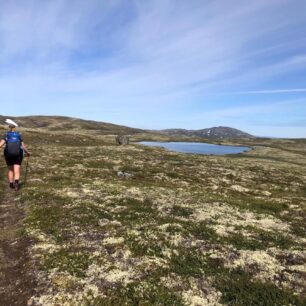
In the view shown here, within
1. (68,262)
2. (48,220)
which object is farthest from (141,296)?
(48,220)

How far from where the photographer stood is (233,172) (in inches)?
2175

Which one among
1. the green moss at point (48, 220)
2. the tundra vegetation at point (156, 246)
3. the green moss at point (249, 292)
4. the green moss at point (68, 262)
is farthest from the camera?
the green moss at point (48, 220)

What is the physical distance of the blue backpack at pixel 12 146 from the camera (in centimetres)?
2759

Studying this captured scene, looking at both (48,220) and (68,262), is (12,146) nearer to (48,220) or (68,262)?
(48,220)

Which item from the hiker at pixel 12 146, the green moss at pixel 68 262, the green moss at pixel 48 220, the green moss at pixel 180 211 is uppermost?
the hiker at pixel 12 146

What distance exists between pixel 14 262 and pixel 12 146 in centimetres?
1341

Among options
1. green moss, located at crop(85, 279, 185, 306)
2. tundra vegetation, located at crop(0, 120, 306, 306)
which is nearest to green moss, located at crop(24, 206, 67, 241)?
tundra vegetation, located at crop(0, 120, 306, 306)

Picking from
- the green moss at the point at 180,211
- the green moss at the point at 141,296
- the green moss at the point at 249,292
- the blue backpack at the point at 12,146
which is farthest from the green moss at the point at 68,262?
the blue backpack at the point at 12,146

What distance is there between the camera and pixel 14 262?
16.5 m

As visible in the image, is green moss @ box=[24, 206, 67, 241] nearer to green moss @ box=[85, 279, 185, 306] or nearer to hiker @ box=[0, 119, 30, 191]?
A: hiker @ box=[0, 119, 30, 191]

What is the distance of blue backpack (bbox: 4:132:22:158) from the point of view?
90.5 feet

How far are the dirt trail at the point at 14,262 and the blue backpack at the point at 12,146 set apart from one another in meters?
4.75

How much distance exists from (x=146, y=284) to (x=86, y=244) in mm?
5138

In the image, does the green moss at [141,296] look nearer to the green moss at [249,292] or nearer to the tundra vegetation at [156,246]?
the tundra vegetation at [156,246]
